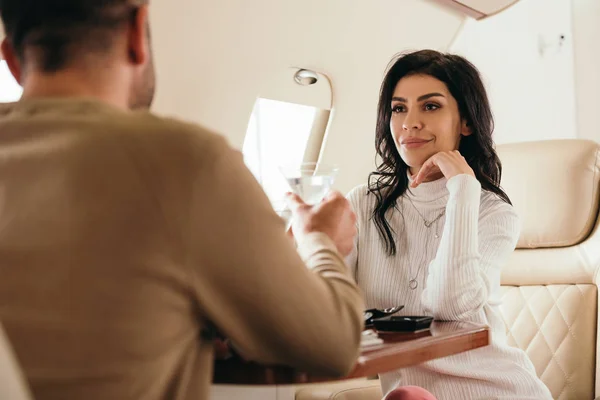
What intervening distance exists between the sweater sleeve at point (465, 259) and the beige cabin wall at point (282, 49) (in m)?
1.05

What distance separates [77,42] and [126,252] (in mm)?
270

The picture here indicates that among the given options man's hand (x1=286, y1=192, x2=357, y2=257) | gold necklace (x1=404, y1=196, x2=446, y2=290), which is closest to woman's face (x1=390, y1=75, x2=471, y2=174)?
gold necklace (x1=404, y1=196, x2=446, y2=290)

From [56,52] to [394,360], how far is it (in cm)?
72

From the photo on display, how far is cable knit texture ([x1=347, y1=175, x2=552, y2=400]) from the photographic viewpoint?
1572 mm

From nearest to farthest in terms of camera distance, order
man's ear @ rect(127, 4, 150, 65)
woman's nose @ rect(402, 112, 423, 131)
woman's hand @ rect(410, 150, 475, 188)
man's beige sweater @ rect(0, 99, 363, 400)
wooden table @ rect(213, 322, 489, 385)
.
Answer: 1. man's beige sweater @ rect(0, 99, 363, 400)
2. man's ear @ rect(127, 4, 150, 65)
3. wooden table @ rect(213, 322, 489, 385)
4. woman's hand @ rect(410, 150, 475, 188)
5. woman's nose @ rect(402, 112, 423, 131)

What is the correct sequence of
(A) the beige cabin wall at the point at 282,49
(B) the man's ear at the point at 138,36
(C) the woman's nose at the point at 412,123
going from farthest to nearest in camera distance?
(A) the beige cabin wall at the point at 282,49 < (C) the woman's nose at the point at 412,123 < (B) the man's ear at the point at 138,36

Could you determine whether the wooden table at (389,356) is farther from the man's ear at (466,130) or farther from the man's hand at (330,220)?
the man's ear at (466,130)

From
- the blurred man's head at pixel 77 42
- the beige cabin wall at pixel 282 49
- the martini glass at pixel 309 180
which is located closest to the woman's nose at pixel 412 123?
the martini glass at pixel 309 180

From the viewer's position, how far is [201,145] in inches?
30.3

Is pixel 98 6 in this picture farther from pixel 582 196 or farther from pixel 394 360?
pixel 582 196

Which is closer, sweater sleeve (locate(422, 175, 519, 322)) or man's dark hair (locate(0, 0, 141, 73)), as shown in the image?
man's dark hair (locate(0, 0, 141, 73))

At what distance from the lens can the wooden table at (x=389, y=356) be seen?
102cm

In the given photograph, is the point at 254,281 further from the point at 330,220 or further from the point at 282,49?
the point at 282,49

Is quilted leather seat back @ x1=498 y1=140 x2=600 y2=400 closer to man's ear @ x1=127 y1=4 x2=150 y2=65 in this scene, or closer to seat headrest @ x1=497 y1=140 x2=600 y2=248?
seat headrest @ x1=497 y1=140 x2=600 y2=248
